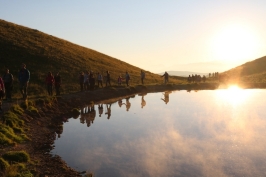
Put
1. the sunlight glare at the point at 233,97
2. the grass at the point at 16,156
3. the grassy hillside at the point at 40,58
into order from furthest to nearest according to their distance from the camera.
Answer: the grassy hillside at the point at 40,58 → the sunlight glare at the point at 233,97 → the grass at the point at 16,156

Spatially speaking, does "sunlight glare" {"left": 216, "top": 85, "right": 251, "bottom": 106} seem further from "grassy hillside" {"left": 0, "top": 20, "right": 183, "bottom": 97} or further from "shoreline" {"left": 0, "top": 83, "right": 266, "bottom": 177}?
"grassy hillside" {"left": 0, "top": 20, "right": 183, "bottom": 97}

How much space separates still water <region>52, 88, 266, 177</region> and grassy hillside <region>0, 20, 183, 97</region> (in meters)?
17.4

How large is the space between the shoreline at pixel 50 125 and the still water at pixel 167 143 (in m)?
0.62

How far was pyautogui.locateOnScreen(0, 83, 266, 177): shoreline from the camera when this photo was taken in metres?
10.9

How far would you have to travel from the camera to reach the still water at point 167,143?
11305 mm

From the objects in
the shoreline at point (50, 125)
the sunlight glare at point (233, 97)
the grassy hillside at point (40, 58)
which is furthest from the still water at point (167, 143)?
the grassy hillside at point (40, 58)

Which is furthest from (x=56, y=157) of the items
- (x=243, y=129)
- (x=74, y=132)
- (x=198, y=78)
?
(x=198, y=78)

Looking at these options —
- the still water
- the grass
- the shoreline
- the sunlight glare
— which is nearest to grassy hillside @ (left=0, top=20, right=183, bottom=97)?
the shoreline

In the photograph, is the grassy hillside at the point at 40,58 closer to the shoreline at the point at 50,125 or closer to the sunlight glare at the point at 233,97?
the shoreline at the point at 50,125

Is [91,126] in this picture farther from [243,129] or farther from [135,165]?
[243,129]

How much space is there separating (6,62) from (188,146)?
129 ft

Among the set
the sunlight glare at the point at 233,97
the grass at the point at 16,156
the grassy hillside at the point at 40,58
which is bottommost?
the grass at the point at 16,156

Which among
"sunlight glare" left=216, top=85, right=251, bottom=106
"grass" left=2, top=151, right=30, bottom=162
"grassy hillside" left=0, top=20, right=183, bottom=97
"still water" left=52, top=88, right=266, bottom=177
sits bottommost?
"still water" left=52, top=88, right=266, bottom=177

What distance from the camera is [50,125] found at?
1883cm
